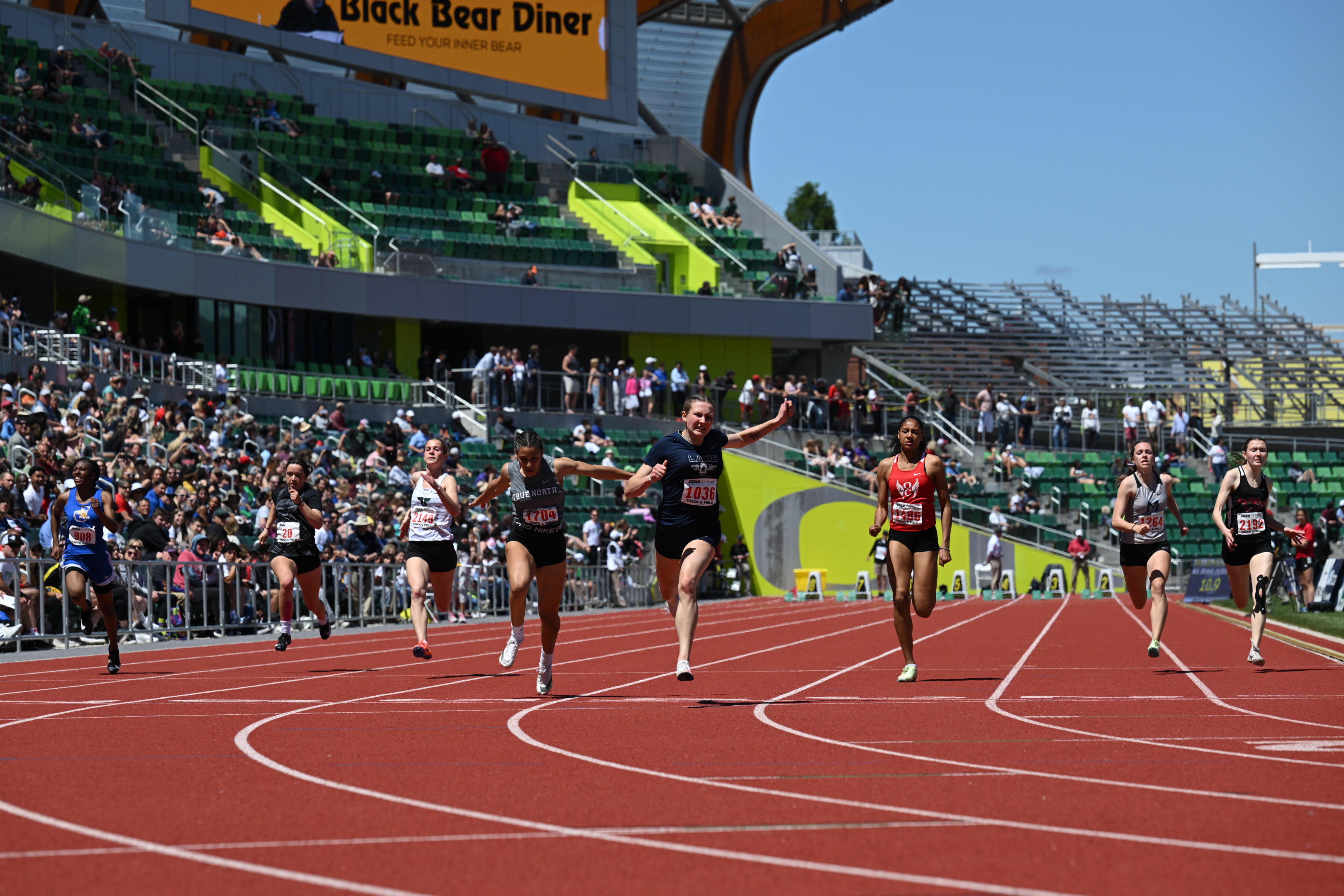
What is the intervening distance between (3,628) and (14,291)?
67.2ft

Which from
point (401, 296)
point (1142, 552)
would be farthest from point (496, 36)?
point (1142, 552)

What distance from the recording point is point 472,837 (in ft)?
19.4

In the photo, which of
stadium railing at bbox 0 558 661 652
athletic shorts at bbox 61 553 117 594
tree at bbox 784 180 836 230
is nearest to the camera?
athletic shorts at bbox 61 553 117 594

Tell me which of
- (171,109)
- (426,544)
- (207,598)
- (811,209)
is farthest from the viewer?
(811,209)

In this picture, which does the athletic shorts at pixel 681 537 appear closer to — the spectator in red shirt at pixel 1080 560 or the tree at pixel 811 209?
the spectator in red shirt at pixel 1080 560

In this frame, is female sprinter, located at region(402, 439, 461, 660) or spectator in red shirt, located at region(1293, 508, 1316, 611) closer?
female sprinter, located at region(402, 439, 461, 660)

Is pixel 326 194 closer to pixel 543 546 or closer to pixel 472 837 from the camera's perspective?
pixel 543 546

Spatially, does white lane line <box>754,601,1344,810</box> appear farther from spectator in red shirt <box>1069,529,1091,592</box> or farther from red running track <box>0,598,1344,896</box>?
spectator in red shirt <box>1069,529,1091,592</box>

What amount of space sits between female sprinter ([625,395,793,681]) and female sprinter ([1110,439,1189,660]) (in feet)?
11.6

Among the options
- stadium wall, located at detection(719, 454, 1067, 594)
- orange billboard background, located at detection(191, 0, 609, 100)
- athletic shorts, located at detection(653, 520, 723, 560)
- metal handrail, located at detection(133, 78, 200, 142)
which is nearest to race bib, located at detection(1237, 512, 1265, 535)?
athletic shorts, located at detection(653, 520, 723, 560)

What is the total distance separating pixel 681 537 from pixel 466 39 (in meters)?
39.1

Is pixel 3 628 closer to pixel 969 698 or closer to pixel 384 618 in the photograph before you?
pixel 384 618

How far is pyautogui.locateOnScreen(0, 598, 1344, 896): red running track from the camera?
17.4ft

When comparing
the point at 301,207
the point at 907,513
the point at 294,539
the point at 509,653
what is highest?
the point at 301,207
